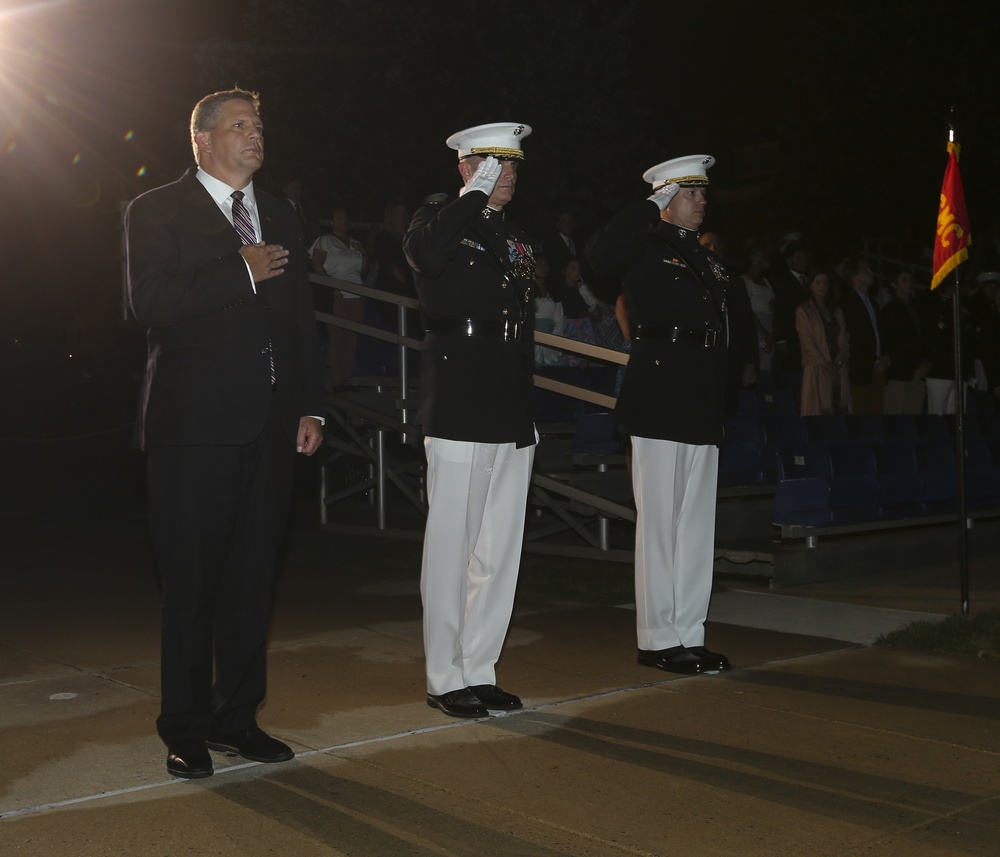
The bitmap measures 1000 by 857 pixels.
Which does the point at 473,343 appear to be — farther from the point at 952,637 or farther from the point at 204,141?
the point at 952,637

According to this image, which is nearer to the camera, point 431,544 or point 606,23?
point 431,544

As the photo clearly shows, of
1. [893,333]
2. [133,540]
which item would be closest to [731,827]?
[133,540]

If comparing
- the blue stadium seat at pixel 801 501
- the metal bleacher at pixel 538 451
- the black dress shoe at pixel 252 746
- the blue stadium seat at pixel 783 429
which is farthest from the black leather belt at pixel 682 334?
the blue stadium seat at pixel 783 429

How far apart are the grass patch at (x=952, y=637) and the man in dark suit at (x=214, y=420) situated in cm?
324

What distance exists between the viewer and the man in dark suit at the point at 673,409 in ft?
17.8

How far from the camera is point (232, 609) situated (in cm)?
411

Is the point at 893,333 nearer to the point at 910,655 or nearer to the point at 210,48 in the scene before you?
the point at 910,655

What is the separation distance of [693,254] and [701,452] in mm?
852

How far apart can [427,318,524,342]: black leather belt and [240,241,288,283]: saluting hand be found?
3.27 ft

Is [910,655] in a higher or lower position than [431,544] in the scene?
lower

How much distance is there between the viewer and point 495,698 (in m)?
4.76

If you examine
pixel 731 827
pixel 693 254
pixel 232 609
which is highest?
pixel 693 254

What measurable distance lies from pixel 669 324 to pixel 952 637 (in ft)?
6.71

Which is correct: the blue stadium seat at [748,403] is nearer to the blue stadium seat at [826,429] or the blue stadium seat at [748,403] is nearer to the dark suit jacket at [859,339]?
the blue stadium seat at [826,429]
